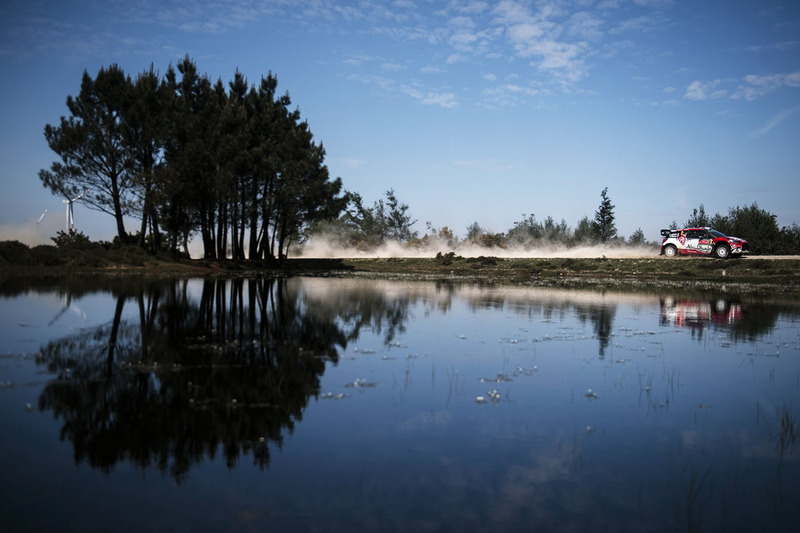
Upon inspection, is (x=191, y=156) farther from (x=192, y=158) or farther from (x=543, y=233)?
(x=543, y=233)

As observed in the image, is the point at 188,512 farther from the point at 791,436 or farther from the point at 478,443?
the point at 791,436

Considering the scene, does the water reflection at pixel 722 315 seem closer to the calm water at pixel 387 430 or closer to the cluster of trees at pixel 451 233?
the calm water at pixel 387 430

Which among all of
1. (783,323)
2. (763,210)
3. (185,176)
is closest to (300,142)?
(185,176)

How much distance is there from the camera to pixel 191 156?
5184 centimetres

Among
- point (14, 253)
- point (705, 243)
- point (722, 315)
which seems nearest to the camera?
point (722, 315)

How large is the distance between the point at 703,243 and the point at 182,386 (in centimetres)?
5132

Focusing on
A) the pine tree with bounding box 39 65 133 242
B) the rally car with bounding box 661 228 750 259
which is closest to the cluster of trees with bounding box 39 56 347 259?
the pine tree with bounding box 39 65 133 242

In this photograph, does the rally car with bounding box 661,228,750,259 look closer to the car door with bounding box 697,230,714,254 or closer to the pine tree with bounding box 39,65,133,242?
the car door with bounding box 697,230,714,254

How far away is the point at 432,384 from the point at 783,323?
16.9 meters

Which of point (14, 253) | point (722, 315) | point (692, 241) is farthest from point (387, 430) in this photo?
point (692, 241)

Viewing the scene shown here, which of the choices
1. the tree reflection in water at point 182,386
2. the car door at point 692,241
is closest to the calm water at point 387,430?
the tree reflection in water at point 182,386

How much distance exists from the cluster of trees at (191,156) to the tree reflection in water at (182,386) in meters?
37.5

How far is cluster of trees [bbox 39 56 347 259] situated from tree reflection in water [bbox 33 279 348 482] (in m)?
37.5

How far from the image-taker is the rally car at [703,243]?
49.7 metres
